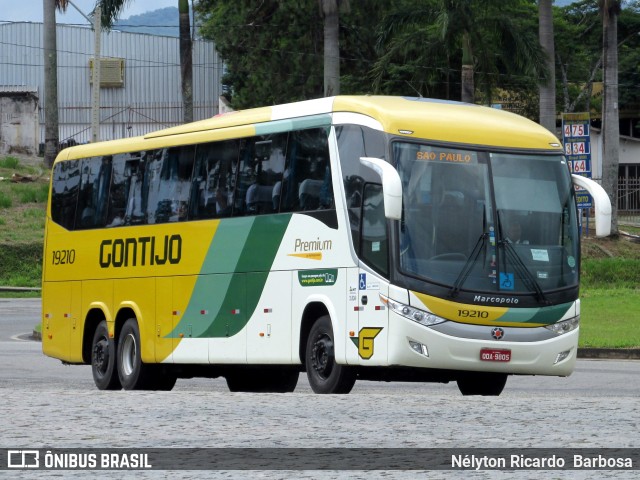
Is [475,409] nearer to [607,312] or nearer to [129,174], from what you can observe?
→ [129,174]

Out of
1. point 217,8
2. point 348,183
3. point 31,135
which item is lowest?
point 348,183

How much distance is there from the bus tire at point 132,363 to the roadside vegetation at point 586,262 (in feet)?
31.3

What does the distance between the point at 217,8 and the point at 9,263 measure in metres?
21.0

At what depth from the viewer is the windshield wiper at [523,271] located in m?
16.2

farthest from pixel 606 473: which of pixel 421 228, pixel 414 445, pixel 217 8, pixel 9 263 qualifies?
pixel 217 8

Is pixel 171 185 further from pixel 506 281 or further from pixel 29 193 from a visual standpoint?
pixel 29 193

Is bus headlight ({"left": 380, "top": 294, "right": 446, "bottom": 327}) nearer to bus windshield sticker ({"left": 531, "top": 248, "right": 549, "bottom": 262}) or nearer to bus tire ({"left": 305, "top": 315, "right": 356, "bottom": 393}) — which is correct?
bus tire ({"left": 305, "top": 315, "right": 356, "bottom": 393})

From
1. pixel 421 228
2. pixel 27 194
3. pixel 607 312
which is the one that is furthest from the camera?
pixel 27 194

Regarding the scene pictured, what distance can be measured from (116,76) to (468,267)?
217 ft

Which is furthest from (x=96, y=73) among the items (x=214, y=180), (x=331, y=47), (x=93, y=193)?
(x=214, y=180)

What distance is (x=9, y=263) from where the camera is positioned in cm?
4912

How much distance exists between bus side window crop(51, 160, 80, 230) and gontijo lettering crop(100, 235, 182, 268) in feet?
4.70

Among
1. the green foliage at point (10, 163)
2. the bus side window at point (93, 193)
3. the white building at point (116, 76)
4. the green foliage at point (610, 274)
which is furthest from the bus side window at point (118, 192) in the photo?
the white building at point (116, 76)

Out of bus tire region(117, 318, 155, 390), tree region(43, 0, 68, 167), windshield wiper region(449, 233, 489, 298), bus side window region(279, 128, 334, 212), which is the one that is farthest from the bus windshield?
tree region(43, 0, 68, 167)
